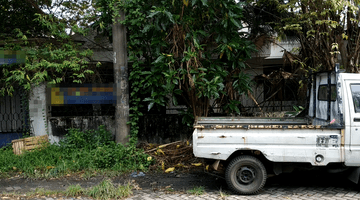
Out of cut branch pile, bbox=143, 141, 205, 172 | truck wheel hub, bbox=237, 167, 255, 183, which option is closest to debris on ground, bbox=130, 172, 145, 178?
cut branch pile, bbox=143, 141, 205, 172

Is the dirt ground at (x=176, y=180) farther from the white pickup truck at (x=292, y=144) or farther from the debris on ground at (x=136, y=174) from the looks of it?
the white pickup truck at (x=292, y=144)

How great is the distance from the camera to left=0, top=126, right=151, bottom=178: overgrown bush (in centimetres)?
649

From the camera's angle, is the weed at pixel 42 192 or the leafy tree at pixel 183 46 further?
the leafy tree at pixel 183 46

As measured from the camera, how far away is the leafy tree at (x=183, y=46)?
6.37m

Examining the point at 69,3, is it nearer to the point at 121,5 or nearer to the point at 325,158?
the point at 121,5

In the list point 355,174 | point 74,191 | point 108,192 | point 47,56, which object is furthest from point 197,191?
point 47,56

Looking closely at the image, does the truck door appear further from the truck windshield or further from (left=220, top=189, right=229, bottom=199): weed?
(left=220, top=189, right=229, bottom=199): weed

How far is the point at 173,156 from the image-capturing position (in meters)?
7.07

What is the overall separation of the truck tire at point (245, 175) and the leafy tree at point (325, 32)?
334 centimetres

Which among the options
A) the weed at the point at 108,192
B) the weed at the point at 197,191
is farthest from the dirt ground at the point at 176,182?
the weed at the point at 108,192

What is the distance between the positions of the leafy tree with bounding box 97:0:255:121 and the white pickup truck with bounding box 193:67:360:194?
4.79 feet

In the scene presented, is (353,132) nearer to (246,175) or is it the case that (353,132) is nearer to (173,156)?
(246,175)

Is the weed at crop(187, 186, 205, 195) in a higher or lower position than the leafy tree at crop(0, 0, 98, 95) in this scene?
lower

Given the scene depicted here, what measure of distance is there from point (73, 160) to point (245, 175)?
144 inches
